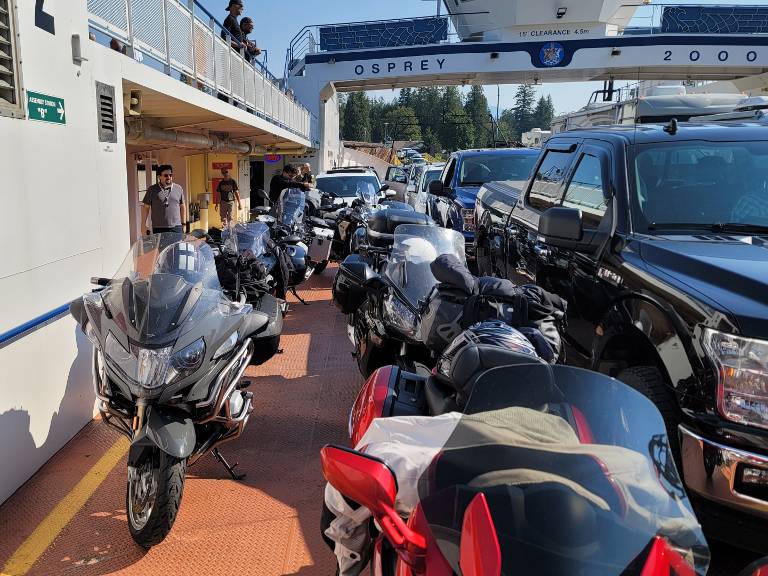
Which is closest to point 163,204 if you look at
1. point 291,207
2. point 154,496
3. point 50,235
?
point 291,207

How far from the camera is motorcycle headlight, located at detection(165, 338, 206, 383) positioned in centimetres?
313

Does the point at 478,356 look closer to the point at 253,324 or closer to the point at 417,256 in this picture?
the point at 253,324

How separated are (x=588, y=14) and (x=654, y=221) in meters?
28.6

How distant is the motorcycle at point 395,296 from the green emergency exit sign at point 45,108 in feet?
7.09

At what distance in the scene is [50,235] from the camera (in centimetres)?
415

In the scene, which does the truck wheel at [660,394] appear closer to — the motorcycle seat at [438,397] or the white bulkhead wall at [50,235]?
the motorcycle seat at [438,397]

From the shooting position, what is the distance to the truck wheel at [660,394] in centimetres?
279

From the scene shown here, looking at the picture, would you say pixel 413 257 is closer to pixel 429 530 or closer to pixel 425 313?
pixel 425 313

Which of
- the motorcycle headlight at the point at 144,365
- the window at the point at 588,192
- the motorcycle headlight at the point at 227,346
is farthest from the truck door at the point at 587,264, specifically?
the motorcycle headlight at the point at 144,365

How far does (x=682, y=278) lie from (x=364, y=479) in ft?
6.86

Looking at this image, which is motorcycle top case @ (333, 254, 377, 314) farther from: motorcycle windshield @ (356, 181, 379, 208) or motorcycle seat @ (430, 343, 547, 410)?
motorcycle windshield @ (356, 181, 379, 208)

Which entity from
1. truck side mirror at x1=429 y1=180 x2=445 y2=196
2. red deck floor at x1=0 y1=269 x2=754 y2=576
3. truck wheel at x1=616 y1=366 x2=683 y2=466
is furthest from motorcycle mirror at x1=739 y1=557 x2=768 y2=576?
truck side mirror at x1=429 y1=180 x2=445 y2=196

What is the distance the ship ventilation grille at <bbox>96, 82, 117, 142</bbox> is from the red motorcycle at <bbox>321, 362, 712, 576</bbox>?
13.5 ft

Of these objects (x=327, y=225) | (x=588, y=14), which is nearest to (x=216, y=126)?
(x=327, y=225)
